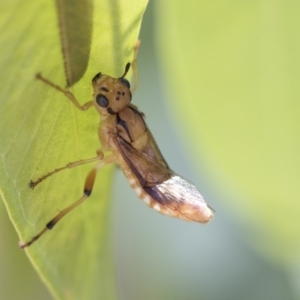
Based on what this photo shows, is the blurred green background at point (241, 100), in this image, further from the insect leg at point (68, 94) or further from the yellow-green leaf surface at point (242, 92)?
the insect leg at point (68, 94)

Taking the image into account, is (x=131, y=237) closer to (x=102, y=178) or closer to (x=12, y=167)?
(x=102, y=178)

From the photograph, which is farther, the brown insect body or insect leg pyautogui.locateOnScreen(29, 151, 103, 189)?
the brown insect body

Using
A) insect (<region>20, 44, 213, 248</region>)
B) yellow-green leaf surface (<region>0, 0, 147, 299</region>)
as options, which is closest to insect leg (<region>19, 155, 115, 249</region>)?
yellow-green leaf surface (<region>0, 0, 147, 299</region>)

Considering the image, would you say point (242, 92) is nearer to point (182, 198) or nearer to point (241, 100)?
point (241, 100)

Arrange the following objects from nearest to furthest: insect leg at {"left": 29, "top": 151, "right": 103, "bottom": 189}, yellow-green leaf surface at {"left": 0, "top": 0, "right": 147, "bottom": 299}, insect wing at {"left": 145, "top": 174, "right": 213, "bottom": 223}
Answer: yellow-green leaf surface at {"left": 0, "top": 0, "right": 147, "bottom": 299}, insect leg at {"left": 29, "top": 151, "right": 103, "bottom": 189}, insect wing at {"left": 145, "top": 174, "right": 213, "bottom": 223}

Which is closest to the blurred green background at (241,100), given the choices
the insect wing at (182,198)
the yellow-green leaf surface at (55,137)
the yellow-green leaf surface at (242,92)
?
the yellow-green leaf surface at (242,92)

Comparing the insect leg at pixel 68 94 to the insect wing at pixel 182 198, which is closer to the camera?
the insect leg at pixel 68 94

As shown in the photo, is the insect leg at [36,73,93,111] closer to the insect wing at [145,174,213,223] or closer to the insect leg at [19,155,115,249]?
the insect leg at [19,155,115,249]
